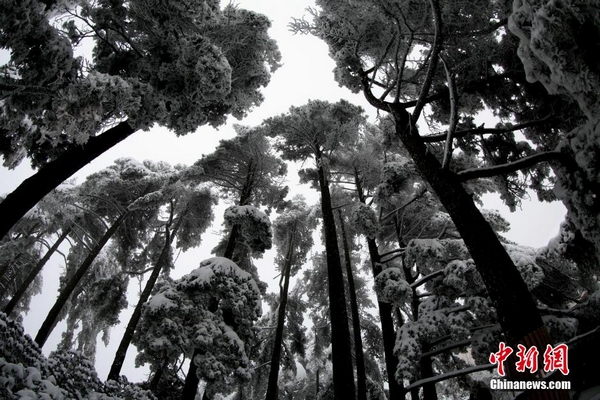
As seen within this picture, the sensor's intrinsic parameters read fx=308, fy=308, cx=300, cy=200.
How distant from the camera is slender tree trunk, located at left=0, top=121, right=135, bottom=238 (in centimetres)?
534

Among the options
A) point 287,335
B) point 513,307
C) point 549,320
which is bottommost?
point 513,307

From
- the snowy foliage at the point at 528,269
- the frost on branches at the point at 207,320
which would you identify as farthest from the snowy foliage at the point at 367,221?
the frost on branches at the point at 207,320

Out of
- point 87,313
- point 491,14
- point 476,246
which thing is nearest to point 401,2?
point 491,14

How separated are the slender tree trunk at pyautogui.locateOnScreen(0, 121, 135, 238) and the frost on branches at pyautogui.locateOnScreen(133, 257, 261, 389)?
10.6 ft

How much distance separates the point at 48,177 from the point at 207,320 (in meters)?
4.56

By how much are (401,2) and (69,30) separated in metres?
7.62

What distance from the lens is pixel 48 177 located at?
19.0ft

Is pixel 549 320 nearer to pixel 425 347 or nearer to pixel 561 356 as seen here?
pixel 425 347

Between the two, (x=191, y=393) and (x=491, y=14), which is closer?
(x=491, y=14)

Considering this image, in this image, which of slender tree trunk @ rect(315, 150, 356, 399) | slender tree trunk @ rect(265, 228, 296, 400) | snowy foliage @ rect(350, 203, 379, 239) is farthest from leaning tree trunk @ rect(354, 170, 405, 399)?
slender tree trunk @ rect(265, 228, 296, 400)

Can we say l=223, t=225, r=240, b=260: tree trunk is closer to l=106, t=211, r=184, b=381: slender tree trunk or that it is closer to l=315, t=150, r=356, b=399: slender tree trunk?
l=315, t=150, r=356, b=399: slender tree trunk

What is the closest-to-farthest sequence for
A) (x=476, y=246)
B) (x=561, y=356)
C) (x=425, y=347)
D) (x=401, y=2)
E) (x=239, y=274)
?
(x=561, y=356) < (x=476, y=246) < (x=401, y=2) < (x=425, y=347) < (x=239, y=274)

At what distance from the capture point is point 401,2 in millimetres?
6047
